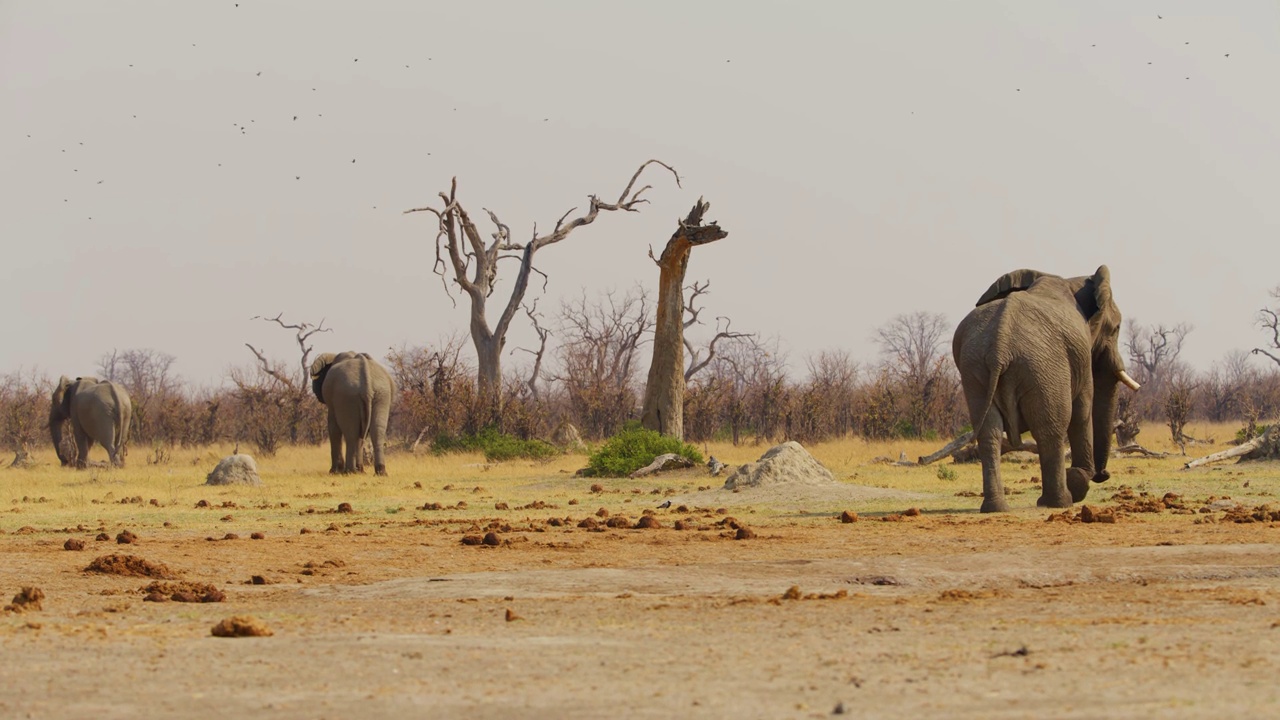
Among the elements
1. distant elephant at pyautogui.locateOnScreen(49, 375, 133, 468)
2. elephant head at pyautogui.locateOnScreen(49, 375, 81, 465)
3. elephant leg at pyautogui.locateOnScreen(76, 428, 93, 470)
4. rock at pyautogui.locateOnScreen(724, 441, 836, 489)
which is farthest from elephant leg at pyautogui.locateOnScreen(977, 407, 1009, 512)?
elephant head at pyautogui.locateOnScreen(49, 375, 81, 465)

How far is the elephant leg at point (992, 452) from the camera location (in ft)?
49.5

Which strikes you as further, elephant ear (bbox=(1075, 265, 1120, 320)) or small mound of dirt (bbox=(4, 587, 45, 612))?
elephant ear (bbox=(1075, 265, 1120, 320))

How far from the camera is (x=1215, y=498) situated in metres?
17.4

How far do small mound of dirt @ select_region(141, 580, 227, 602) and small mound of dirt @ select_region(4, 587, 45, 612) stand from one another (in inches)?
27.9

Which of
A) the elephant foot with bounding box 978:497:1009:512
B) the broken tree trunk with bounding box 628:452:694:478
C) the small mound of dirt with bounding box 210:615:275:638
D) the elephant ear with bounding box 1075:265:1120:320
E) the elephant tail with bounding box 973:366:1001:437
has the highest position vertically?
the elephant ear with bounding box 1075:265:1120:320

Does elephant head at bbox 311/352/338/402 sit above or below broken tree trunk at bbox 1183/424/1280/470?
above

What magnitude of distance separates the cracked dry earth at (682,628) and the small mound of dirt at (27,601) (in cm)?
15

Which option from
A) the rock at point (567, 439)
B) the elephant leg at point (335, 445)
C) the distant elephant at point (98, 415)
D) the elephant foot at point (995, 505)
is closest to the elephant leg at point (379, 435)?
the elephant leg at point (335, 445)

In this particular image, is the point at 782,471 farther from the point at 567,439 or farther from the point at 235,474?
the point at 567,439

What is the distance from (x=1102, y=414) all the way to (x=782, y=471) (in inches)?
187

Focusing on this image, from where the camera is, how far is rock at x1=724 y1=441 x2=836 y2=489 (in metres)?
20.2

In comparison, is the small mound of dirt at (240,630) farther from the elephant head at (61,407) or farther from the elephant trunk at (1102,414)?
→ the elephant head at (61,407)

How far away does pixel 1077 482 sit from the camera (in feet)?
53.0

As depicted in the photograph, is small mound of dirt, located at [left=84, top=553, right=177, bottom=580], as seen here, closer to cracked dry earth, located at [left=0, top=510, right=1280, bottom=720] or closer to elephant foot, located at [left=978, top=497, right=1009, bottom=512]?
cracked dry earth, located at [left=0, top=510, right=1280, bottom=720]
